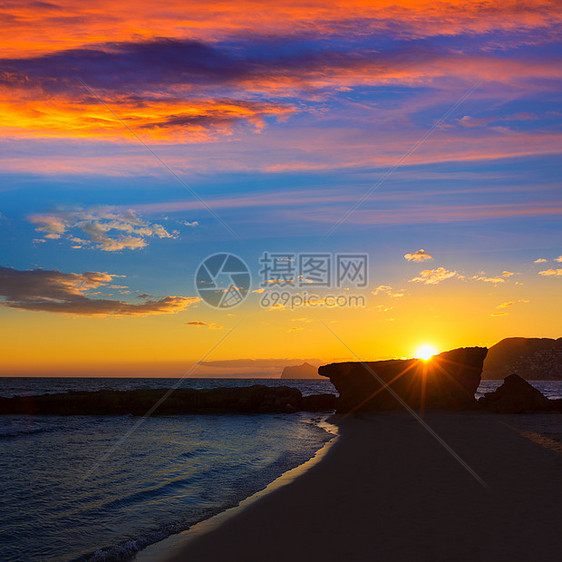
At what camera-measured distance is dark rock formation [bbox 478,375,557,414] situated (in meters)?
41.0

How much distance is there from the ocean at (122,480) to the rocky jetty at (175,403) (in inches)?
753

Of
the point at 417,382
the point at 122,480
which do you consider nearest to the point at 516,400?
the point at 417,382

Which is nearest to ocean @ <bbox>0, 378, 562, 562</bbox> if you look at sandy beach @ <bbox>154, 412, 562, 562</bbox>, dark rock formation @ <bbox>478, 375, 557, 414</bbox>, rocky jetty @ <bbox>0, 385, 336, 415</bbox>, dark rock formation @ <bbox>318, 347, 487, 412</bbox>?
sandy beach @ <bbox>154, 412, 562, 562</bbox>

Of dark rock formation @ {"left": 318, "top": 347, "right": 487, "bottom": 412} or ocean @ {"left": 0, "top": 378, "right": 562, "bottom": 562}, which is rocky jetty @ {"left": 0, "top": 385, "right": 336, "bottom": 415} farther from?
ocean @ {"left": 0, "top": 378, "right": 562, "bottom": 562}

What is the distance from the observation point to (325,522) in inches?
435

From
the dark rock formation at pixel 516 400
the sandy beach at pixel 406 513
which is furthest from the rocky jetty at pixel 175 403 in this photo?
the sandy beach at pixel 406 513

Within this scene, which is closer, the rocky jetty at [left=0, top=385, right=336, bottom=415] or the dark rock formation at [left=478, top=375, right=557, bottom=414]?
the dark rock formation at [left=478, top=375, right=557, bottom=414]

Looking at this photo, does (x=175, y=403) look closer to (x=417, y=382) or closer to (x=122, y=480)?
A: (x=417, y=382)

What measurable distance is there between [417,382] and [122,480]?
34.5 meters

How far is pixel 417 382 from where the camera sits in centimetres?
4575

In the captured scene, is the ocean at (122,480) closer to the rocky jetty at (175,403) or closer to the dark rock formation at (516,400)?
A: the dark rock formation at (516,400)

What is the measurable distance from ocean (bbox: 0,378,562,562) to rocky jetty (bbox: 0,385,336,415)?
19136mm

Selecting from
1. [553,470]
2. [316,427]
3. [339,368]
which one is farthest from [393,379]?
[553,470]

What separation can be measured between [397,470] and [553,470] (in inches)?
204
